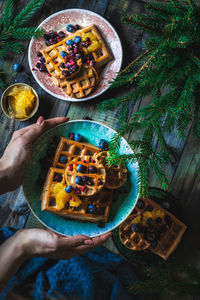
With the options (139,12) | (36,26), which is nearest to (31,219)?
(36,26)

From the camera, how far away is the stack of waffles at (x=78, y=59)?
254cm

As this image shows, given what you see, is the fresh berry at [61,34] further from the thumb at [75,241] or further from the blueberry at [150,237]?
the blueberry at [150,237]

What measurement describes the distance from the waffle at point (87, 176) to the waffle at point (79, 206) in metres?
0.13

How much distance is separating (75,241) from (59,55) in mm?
1589

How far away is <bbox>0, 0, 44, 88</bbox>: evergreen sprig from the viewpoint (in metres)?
2.65

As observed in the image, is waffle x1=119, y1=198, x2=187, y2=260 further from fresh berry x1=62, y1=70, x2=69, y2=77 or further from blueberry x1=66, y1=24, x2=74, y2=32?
blueberry x1=66, y1=24, x2=74, y2=32

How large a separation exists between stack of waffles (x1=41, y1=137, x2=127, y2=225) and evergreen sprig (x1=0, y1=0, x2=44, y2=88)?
40.8 inches

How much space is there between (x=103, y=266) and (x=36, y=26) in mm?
2352

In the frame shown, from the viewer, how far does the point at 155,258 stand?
2.60m

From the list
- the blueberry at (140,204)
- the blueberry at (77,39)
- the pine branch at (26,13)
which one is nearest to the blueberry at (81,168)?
the blueberry at (140,204)

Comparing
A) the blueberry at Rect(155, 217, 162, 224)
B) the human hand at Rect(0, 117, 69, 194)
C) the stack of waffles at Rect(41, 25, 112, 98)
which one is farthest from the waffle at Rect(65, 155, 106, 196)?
the stack of waffles at Rect(41, 25, 112, 98)

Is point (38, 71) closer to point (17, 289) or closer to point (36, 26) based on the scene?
point (36, 26)

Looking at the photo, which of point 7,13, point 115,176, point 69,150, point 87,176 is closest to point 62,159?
Result: point 69,150

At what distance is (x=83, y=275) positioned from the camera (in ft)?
7.74
